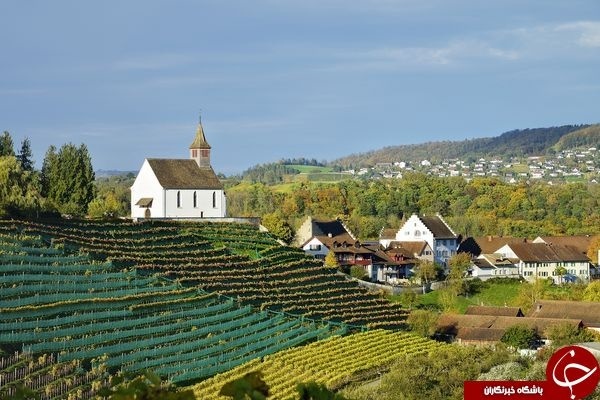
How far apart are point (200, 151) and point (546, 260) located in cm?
2469

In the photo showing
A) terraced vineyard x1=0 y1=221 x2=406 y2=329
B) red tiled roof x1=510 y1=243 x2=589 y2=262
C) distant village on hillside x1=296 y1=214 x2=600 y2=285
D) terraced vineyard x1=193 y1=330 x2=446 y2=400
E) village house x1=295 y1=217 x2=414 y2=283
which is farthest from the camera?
red tiled roof x1=510 y1=243 x2=589 y2=262

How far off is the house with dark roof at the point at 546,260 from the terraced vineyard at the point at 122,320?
3453cm

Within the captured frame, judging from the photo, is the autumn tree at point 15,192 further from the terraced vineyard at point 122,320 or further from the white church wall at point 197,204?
the white church wall at point 197,204

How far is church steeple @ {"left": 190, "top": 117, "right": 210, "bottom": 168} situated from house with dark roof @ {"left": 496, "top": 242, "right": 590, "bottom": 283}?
872 inches

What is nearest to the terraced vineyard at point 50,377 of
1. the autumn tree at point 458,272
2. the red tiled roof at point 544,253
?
the autumn tree at point 458,272

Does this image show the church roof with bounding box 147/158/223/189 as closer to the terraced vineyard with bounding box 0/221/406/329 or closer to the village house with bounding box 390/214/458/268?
the terraced vineyard with bounding box 0/221/406/329

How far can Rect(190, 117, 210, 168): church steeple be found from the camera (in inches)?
2431

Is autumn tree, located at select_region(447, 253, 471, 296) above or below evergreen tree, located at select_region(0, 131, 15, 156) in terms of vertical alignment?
below

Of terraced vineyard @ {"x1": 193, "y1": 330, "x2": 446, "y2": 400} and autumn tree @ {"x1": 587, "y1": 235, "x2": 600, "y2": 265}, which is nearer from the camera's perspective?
terraced vineyard @ {"x1": 193, "y1": 330, "x2": 446, "y2": 400}

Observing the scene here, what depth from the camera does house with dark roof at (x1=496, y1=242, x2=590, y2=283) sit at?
72688mm

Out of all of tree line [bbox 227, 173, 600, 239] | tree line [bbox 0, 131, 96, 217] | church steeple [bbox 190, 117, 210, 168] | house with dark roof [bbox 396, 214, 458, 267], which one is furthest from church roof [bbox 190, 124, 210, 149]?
tree line [bbox 227, 173, 600, 239]

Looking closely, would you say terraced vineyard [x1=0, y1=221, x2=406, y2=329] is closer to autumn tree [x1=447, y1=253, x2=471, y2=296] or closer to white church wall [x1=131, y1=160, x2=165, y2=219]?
white church wall [x1=131, y1=160, x2=165, y2=219]

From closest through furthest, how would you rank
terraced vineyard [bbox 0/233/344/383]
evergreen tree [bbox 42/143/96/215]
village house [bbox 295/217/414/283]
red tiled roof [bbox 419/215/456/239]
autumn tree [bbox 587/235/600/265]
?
terraced vineyard [bbox 0/233/344/383]
evergreen tree [bbox 42/143/96/215]
village house [bbox 295/217/414/283]
red tiled roof [bbox 419/215/456/239]
autumn tree [bbox 587/235/600/265]

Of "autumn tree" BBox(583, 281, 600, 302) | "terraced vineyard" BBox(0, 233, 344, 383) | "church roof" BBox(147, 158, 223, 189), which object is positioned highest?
"church roof" BBox(147, 158, 223, 189)
